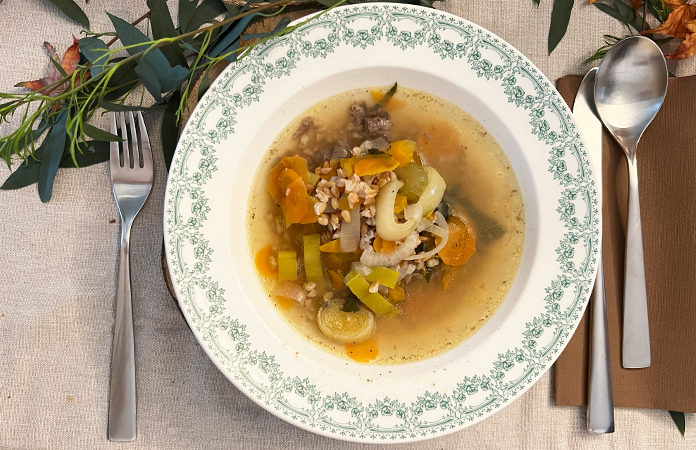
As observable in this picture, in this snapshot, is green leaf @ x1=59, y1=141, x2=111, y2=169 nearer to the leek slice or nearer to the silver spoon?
the leek slice

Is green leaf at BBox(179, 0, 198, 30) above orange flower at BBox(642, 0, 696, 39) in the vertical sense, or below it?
above

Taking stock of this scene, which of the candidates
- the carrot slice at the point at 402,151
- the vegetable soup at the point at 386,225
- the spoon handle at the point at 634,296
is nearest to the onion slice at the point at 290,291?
the vegetable soup at the point at 386,225

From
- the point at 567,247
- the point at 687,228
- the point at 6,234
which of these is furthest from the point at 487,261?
the point at 6,234

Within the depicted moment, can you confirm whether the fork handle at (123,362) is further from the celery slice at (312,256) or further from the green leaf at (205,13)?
the green leaf at (205,13)

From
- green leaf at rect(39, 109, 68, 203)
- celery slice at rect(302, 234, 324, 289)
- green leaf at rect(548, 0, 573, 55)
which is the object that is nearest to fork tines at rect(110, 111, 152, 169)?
green leaf at rect(39, 109, 68, 203)

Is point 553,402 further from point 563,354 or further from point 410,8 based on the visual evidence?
point 410,8
